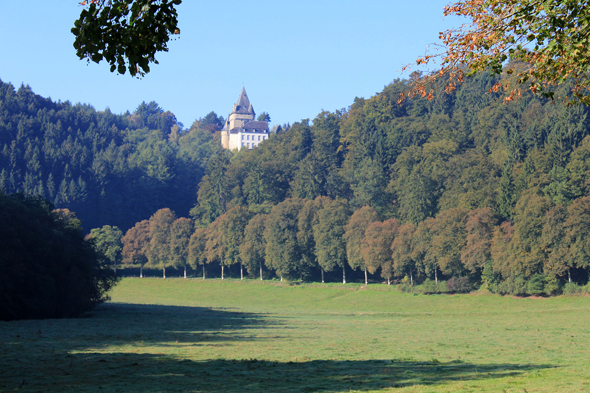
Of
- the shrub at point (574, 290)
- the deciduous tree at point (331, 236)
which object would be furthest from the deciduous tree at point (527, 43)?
the deciduous tree at point (331, 236)

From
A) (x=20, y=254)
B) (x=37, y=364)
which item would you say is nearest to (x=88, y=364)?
(x=37, y=364)

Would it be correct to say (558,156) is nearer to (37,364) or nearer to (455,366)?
(455,366)

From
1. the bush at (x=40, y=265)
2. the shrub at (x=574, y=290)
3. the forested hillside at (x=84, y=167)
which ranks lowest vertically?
the shrub at (x=574, y=290)

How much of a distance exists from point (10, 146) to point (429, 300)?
128 metres

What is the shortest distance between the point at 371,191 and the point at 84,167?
87474 mm

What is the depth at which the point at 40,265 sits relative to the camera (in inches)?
1484

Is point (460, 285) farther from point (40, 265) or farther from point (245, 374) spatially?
point (245, 374)

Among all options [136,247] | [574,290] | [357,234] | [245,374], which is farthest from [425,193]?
[245,374]

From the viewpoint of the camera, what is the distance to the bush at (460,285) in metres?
67.8

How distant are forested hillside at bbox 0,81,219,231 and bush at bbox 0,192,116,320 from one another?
10236cm

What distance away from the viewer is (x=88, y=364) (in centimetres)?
1642

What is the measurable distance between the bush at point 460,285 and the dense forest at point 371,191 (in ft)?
0.77

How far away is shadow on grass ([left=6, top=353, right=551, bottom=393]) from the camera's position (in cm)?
1334

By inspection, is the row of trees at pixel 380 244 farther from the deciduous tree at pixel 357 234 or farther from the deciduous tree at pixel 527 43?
the deciduous tree at pixel 527 43
